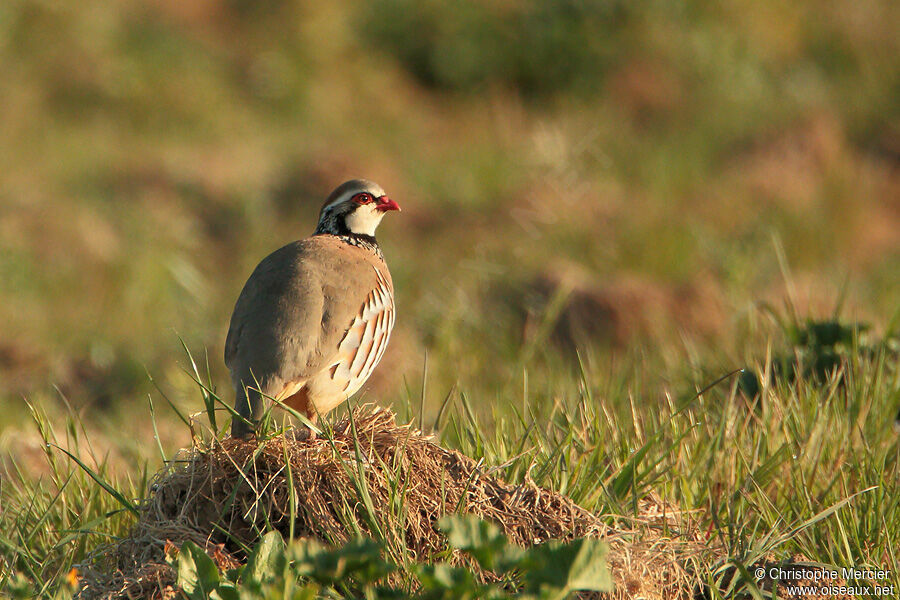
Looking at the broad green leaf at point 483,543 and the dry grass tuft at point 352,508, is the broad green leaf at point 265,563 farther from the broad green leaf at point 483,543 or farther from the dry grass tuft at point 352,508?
the broad green leaf at point 483,543

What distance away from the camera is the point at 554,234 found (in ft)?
28.5

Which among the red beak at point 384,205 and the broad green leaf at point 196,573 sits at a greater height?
the red beak at point 384,205

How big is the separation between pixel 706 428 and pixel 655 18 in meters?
11.0

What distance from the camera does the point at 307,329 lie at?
11.0 feet

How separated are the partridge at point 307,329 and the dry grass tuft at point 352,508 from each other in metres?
0.36

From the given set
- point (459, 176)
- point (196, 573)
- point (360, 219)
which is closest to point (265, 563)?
point (196, 573)

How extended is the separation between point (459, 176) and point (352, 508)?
8642 mm

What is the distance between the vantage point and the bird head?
435 centimetres

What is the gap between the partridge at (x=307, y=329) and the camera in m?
3.29

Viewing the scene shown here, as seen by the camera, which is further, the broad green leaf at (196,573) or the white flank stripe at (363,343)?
the white flank stripe at (363,343)

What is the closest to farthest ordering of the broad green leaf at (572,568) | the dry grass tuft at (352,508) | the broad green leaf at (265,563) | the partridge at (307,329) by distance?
the broad green leaf at (572,568) → the broad green leaf at (265,563) → the dry grass tuft at (352,508) → the partridge at (307,329)

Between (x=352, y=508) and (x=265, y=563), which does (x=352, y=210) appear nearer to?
(x=352, y=508)

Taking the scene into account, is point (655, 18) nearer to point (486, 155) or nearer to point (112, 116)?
point (486, 155)

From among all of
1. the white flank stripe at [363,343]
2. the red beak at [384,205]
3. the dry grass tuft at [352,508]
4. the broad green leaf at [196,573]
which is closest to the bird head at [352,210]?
the red beak at [384,205]
